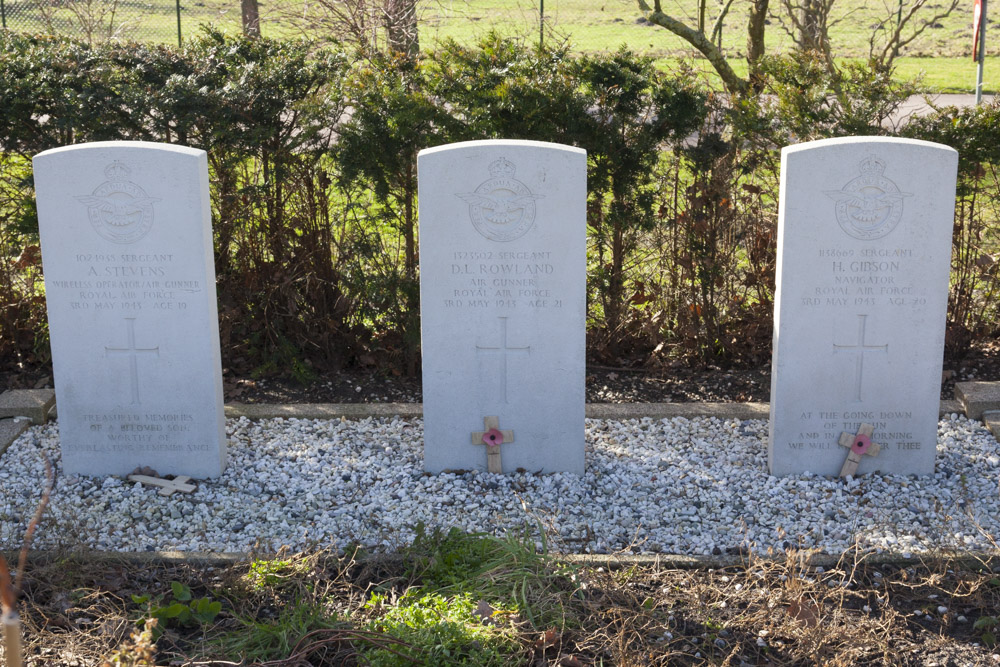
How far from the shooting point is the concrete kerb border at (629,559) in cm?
353

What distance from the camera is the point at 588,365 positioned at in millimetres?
5941

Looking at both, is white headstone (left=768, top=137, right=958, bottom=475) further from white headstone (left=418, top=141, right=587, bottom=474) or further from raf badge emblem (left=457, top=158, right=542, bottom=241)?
raf badge emblem (left=457, top=158, right=542, bottom=241)

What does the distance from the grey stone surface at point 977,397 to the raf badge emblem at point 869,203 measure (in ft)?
4.91

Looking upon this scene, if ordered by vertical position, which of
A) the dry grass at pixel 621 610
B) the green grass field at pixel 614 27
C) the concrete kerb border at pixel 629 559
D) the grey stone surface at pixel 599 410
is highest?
the green grass field at pixel 614 27

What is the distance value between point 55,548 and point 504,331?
6.78 ft

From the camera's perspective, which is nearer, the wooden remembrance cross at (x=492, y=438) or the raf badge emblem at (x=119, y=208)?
the raf badge emblem at (x=119, y=208)

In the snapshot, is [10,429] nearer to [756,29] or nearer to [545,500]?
[545,500]

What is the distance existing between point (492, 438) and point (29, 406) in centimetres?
262

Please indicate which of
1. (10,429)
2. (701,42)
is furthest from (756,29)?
(10,429)

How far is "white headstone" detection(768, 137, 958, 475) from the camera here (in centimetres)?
415

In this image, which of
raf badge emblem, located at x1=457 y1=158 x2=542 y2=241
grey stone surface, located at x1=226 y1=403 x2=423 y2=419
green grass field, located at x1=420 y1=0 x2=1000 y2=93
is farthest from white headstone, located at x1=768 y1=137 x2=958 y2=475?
green grass field, located at x1=420 y1=0 x2=1000 y2=93

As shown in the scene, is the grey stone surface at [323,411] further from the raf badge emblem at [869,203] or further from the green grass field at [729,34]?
the green grass field at [729,34]

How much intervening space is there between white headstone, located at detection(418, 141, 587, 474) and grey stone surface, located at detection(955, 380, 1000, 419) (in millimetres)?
2228

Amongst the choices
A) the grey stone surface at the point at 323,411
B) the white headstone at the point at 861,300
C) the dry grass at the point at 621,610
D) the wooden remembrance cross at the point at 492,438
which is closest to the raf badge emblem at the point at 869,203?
the white headstone at the point at 861,300
